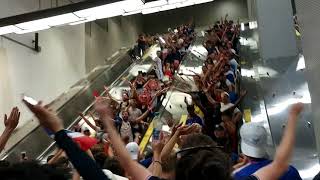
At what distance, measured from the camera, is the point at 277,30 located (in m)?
9.06

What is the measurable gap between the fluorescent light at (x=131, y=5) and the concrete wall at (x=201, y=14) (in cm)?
2016

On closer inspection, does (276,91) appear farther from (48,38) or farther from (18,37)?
(48,38)

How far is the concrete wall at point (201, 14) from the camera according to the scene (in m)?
27.6

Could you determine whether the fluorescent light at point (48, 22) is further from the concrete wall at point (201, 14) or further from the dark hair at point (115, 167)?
the concrete wall at point (201, 14)

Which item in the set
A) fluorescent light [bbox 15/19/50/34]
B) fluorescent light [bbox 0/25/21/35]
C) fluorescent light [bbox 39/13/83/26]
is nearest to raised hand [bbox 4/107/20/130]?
fluorescent light [bbox 39/13/83/26]

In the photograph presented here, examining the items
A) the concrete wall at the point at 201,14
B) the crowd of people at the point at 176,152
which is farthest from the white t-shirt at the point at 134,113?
the concrete wall at the point at 201,14

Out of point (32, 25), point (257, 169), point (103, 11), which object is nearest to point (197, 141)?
point (257, 169)

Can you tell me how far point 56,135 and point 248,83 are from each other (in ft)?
27.2

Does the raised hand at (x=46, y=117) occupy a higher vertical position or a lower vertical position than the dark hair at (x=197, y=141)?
higher

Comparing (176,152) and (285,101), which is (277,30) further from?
(176,152)

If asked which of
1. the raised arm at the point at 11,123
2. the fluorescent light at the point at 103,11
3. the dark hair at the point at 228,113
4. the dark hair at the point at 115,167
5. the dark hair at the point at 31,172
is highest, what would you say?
the fluorescent light at the point at 103,11

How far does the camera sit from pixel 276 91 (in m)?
7.51

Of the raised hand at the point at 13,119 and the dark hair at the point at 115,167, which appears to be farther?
the dark hair at the point at 115,167

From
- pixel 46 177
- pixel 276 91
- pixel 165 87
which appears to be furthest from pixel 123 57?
pixel 46 177
